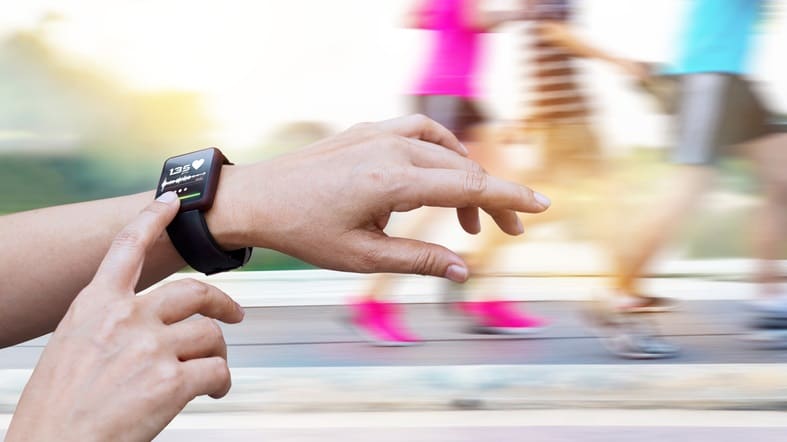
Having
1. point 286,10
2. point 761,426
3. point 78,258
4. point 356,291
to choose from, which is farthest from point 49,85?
point 761,426

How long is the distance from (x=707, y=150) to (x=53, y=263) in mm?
1847

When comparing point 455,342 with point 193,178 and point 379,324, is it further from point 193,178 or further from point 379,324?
point 193,178

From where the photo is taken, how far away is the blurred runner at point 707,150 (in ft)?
8.27

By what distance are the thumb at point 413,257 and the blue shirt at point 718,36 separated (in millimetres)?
1597

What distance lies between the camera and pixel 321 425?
2629mm

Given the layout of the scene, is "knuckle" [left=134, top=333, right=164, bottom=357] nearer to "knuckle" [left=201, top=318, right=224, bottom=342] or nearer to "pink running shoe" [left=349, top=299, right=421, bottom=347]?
"knuckle" [left=201, top=318, right=224, bottom=342]

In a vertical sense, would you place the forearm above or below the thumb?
below

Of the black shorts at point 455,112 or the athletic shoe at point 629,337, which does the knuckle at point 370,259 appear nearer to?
the black shorts at point 455,112

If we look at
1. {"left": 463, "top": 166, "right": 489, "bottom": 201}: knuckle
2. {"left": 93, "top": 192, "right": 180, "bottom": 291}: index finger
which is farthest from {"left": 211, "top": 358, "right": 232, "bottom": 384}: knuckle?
{"left": 463, "top": 166, "right": 489, "bottom": 201}: knuckle

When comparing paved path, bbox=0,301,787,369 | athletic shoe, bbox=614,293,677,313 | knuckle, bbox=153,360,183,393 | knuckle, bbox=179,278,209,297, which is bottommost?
paved path, bbox=0,301,787,369

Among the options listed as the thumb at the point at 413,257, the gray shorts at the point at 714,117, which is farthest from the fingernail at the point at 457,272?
the gray shorts at the point at 714,117

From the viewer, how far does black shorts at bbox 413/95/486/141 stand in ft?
8.61

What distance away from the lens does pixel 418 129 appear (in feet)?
4.21

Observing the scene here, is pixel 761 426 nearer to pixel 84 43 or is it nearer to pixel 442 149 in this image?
pixel 442 149
